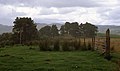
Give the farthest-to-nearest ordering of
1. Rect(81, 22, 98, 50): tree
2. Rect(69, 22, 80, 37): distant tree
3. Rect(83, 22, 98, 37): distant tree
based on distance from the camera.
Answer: Rect(69, 22, 80, 37): distant tree < Rect(83, 22, 98, 37): distant tree < Rect(81, 22, 98, 50): tree

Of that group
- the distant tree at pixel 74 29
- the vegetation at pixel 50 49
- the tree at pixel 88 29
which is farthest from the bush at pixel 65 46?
the distant tree at pixel 74 29

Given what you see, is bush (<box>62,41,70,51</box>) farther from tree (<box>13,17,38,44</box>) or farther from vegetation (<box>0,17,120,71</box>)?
tree (<box>13,17,38,44</box>)

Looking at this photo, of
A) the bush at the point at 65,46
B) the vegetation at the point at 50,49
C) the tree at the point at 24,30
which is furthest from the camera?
the tree at the point at 24,30

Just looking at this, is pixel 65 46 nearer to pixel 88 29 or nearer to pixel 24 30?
pixel 24 30

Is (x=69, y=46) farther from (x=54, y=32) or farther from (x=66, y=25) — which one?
(x=66, y=25)

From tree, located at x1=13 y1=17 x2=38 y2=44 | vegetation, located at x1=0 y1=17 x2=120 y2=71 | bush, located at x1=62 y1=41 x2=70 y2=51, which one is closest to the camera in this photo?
vegetation, located at x1=0 y1=17 x2=120 y2=71

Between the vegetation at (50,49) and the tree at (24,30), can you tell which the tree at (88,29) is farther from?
the tree at (24,30)

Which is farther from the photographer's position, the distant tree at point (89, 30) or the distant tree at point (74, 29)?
the distant tree at point (74, 29)

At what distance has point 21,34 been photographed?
60.8 meters

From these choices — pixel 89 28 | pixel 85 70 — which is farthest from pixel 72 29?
pixel 85 70

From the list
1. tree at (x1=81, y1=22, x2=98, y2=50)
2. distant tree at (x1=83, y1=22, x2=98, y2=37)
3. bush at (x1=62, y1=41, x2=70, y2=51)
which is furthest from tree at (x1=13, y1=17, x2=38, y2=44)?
bush at (x1=62, y1=41, x2=70, y2=51)

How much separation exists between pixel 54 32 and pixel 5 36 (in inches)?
1033

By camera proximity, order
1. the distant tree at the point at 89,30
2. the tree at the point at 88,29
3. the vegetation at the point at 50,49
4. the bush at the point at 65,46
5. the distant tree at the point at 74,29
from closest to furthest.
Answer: the vegetation at the point at 50,49 < the bush at the point at 65,46 < the tree at the point at 88,29 < the distant tree at the point at 89,30 < the distant tree at the point at 74,29

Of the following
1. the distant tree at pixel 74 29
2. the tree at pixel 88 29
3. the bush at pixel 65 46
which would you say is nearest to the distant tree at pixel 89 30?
the tree at pixel 88 29
